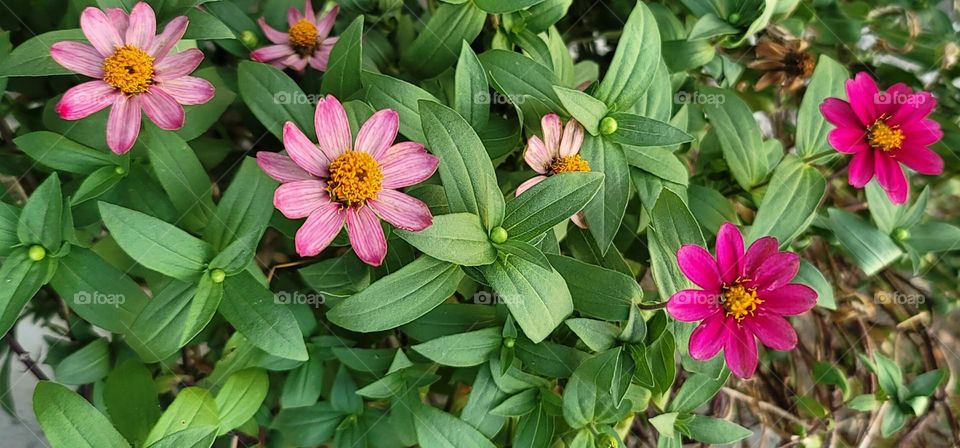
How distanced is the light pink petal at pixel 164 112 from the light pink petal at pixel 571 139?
37cm

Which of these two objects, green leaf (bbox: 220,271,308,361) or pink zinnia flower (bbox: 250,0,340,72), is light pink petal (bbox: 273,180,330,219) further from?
pink zinnia flower (bbox: 250,0,340,72)

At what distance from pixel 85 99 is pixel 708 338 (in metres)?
0.61

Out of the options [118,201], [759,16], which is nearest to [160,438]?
[118,201]

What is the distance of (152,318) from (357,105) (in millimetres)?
276

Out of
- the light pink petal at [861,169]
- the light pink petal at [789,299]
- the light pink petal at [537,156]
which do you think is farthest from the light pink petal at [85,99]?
the light pink petal at [861,169]

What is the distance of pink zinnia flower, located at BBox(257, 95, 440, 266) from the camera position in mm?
622

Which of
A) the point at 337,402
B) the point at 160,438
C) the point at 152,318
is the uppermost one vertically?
the point at 152,318

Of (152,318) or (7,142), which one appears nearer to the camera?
(152,318)

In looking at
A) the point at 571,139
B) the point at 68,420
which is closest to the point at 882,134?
the point at 571,139

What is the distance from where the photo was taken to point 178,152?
70 cm

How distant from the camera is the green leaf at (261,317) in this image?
0.65 meters

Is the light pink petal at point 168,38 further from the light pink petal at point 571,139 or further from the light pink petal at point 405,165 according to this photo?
the light pink petal at point 571,139

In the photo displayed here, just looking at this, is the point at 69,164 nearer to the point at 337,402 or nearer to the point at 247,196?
the point at 247,196

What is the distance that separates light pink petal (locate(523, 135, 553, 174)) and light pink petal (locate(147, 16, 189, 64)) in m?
0.34
